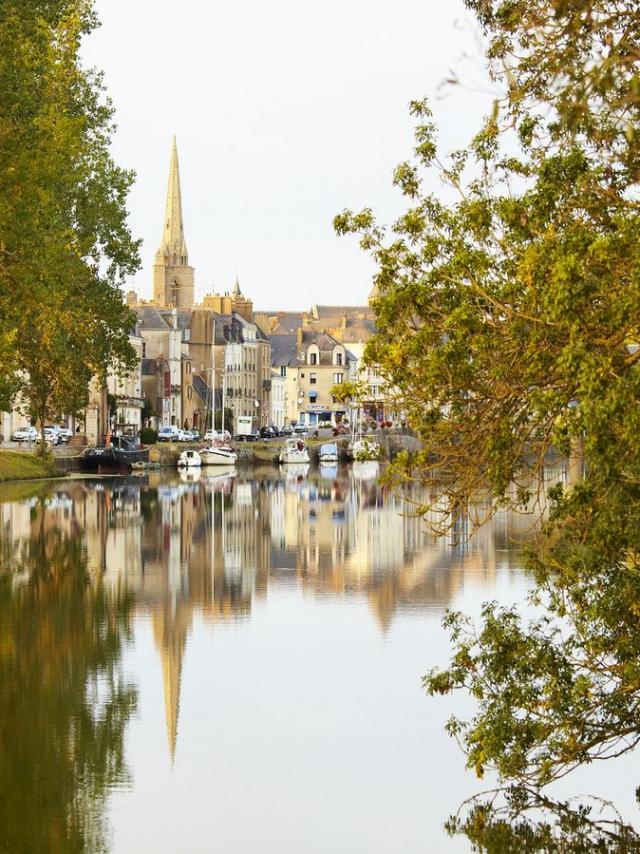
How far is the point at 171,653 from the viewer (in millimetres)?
28375

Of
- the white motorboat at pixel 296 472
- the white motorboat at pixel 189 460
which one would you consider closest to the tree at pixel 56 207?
the white motorboat at pixel 296 472

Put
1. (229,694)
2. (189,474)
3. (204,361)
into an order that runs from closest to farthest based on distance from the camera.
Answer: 1. (229,694)
2. (189,474)
3. (204,361)

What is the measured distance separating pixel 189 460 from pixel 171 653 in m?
89.3

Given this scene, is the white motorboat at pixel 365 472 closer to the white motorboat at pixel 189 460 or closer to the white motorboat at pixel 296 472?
the white motorboat at pixel 296 472

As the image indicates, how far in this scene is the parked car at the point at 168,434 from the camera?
137 m

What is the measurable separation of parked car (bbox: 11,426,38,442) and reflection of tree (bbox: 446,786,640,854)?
91.4 m

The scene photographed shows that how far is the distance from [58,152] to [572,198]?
33.9m

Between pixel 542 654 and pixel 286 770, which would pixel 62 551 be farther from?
pixel 542 654

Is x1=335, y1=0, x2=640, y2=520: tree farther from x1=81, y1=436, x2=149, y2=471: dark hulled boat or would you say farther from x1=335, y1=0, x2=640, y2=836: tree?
x1=81, y1=436, x2=149, y2=471: dark hulled boat

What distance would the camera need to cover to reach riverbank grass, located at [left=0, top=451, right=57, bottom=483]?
86562 mm

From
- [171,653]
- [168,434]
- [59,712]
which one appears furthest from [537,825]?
[168,434]

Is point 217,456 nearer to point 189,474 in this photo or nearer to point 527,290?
point 189,474

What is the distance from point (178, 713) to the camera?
23.5 m

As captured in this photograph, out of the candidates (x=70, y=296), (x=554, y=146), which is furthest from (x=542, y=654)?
(x=70, y=296)
